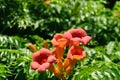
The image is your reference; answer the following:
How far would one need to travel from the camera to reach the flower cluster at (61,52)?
3447mm

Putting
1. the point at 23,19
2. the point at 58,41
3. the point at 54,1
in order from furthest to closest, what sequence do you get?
the point at 54,1 → the point at 23,19 → the point at 58,41

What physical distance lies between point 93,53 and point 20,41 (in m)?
0.99

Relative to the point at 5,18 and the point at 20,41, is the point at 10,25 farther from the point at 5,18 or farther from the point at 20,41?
the point at 20,41

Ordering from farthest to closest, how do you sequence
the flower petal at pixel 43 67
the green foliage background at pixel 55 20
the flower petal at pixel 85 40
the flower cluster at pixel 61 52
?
1. the green foliage background at pixel 55 20
2. the flower petal at pixel 85 40
3. the flower cluster at pixel 61 52
4. the flower petal at pixel 43 67

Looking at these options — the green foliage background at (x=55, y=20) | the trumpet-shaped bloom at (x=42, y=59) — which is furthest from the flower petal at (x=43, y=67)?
the green foliage background at (x=55, y=20)

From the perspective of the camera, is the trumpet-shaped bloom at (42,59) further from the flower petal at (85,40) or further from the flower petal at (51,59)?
the flower petal at (85,40)

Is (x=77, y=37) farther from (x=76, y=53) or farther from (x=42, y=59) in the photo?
(x=42, y=59)

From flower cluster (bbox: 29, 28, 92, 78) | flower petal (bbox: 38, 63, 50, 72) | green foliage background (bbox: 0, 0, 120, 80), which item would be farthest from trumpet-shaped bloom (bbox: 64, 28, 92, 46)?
green foliage background (bbox: 0, 0, 120, 80)

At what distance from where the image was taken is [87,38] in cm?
361

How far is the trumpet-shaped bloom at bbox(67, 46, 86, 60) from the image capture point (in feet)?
11.3

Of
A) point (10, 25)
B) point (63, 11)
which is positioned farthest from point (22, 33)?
point (63, 11)

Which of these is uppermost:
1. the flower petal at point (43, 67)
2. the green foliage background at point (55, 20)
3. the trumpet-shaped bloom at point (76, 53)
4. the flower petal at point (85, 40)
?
the flower petal at point (85, 40)

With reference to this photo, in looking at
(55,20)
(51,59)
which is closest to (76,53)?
(51,59)

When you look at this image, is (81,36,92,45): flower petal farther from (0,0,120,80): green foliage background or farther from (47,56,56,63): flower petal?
(0,0,120,80): green foliage background
